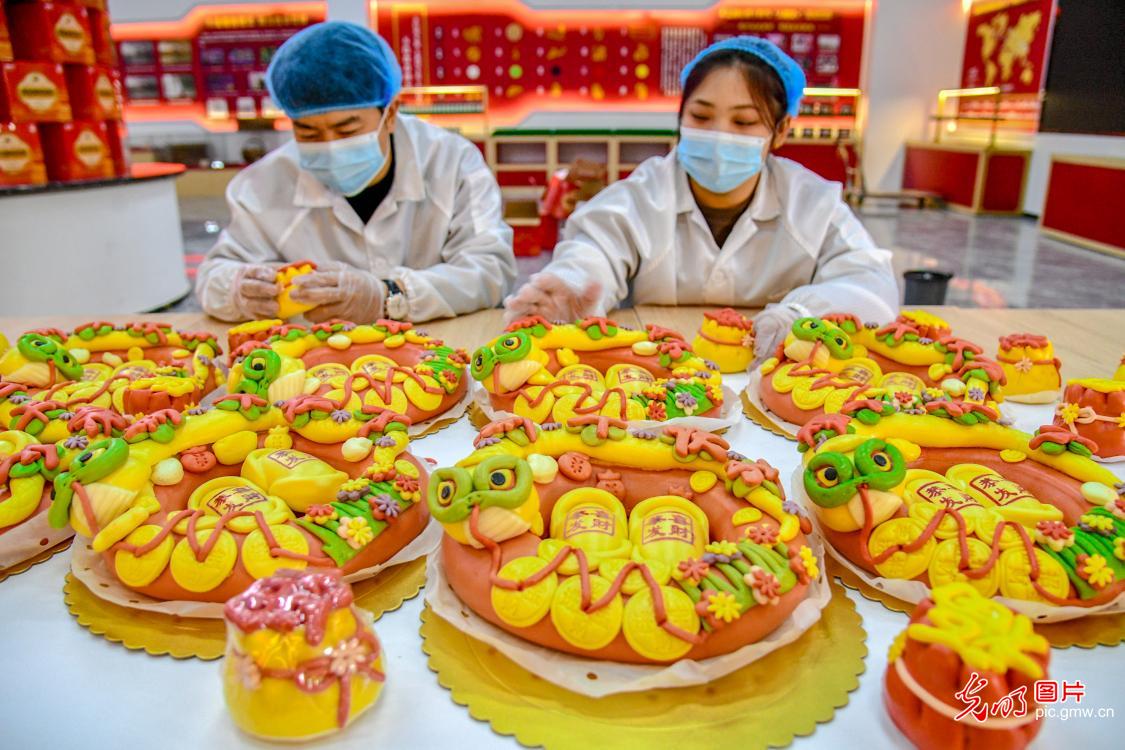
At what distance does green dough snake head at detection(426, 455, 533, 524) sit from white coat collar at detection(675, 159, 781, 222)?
54.9 inches

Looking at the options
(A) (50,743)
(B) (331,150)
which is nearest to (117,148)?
(B) (331,150)

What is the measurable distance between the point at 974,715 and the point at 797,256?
62.6 inches

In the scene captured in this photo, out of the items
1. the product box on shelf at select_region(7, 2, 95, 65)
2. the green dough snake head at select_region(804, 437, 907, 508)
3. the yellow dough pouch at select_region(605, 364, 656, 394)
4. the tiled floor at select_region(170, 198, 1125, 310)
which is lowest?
the tiled floor at select_region(170, 198, 1125, 310)

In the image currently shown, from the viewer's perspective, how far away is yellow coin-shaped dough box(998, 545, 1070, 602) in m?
0.87

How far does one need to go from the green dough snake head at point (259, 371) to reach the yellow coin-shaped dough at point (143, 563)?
15.8 inches

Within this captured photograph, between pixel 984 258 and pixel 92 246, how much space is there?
235 inches

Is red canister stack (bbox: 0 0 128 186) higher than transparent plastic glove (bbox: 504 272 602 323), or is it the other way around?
red canister stack (bbox: 0 0 128 186)

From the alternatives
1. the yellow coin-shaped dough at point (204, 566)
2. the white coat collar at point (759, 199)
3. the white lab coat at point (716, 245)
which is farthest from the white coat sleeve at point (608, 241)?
the yellow coin-shaped dough at point (204, 566)

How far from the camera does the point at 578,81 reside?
8.87 meters

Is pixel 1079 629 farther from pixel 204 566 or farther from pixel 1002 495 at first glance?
pixel 204 566

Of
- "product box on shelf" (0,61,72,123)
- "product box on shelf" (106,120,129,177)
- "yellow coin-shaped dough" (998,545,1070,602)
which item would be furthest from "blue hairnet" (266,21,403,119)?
"product box on shelf" (106,120,129,177)

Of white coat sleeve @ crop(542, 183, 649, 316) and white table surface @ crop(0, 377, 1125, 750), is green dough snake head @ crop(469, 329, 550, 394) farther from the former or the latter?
white coat sleeve @ crop(542, 183, 649, 316)

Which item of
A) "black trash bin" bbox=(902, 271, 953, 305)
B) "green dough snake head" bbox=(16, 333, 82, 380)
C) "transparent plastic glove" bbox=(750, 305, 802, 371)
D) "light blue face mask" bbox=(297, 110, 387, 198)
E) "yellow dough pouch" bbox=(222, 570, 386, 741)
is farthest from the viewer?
"black trash bin" bbox=(902, 271, 953, 305)

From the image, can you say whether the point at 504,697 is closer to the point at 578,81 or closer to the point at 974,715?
the point at 974,715
